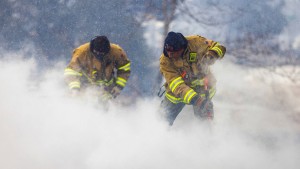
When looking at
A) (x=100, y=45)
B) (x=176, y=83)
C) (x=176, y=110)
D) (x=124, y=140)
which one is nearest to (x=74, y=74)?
(x=100, y=45)

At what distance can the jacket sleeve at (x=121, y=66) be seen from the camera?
568 cm

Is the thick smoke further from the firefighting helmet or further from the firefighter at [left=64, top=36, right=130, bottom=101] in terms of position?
the firefighting helmet

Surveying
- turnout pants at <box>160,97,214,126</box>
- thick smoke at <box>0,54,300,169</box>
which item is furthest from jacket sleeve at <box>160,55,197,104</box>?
thick smoke at <box>0,54,300,169</box>

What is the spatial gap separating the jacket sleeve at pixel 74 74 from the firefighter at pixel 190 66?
1.14 meters

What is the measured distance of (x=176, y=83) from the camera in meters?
5.08

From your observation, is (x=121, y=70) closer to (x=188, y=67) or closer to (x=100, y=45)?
(x=100, y=45)

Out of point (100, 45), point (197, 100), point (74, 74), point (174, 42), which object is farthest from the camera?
point (74, 74)

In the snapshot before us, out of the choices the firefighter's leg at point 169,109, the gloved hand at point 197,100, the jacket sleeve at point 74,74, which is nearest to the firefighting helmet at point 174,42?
the gloved hand at point 197,100

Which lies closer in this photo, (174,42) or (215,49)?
(174,42)

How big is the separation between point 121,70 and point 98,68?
42cm

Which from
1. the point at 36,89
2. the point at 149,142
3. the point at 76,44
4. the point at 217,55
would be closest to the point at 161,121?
the point at 149,142

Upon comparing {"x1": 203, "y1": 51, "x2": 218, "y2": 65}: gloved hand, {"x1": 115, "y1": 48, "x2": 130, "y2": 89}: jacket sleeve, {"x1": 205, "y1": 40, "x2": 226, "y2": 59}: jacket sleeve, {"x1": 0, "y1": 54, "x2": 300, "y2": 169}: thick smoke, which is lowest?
{"x1": 0, "y1": 54, "x2": 300, "y2": 169}: thick smoke

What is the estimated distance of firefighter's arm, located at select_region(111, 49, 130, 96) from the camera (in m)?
5.70

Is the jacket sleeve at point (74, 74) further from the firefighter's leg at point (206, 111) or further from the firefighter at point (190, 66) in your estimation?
the firefighter's leg at point (206, 111)
